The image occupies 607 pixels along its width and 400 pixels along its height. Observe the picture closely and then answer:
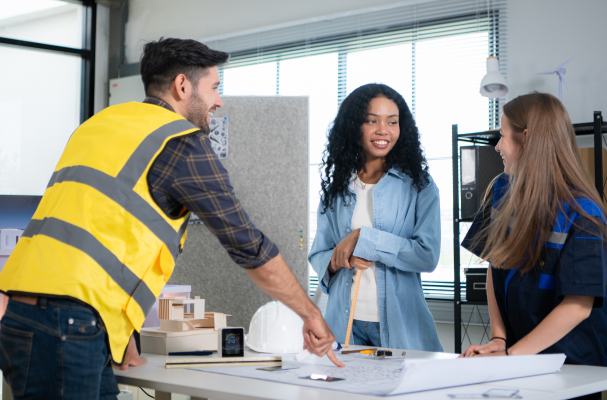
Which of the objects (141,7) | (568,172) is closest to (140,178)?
(568,172)

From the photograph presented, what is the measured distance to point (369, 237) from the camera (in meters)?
1.59

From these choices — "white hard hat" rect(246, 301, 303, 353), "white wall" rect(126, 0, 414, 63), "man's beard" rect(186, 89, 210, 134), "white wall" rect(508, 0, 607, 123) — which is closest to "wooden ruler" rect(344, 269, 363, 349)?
"white hard hat" rect(246, 301, 303, 353)

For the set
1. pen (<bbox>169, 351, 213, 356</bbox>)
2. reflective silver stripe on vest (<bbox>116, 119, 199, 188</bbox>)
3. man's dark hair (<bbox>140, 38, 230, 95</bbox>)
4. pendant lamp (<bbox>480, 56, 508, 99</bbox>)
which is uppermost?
pendant lamp (<bbox>480, 56, 508, 99</bbox>)

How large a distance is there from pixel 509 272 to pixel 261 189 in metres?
1.94

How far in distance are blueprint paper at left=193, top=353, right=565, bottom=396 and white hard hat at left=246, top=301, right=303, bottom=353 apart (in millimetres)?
140

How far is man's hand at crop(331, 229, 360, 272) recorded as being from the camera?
161 centimetres

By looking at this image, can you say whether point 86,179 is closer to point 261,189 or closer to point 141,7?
point 261,189

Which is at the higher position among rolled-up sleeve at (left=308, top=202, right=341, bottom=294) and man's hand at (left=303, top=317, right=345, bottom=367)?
rolled-up sleeve at (left=308, top=202, right=341, bottom=294)

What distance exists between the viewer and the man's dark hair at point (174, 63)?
1.27 meters

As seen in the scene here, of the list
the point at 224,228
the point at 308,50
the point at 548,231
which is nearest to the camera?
the point at 224,228

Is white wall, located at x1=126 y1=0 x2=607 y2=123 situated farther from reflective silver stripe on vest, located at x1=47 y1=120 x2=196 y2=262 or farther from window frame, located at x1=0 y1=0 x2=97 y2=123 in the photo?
reflective silver stripe on vest, located at x1=47 y1=120 x2=196 y2=262

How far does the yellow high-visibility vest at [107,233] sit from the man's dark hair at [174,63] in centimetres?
24

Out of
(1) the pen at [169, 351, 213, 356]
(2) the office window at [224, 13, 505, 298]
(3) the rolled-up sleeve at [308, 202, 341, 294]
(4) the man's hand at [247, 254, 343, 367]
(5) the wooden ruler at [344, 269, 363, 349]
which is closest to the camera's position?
(4) the man's hand at [247, 254, 343, 367]

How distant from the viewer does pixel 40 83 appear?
4.55 m
